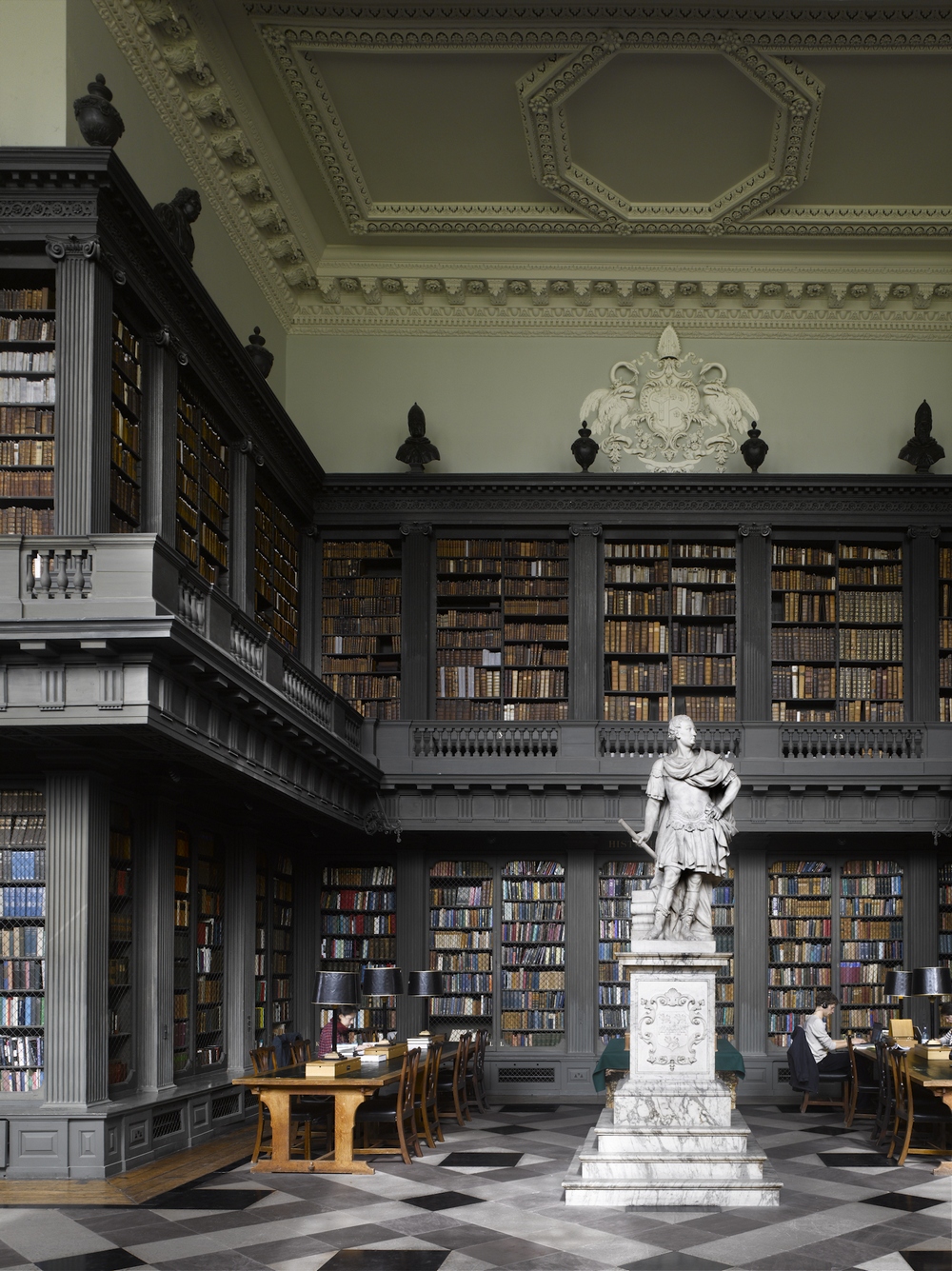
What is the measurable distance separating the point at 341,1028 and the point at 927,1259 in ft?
22.4

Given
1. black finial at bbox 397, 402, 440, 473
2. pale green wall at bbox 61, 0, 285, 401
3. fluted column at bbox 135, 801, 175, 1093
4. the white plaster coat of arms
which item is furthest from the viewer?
the white plaster coat of arms

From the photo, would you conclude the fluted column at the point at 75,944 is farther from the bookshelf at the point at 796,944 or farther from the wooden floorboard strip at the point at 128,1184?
the bookshelf at the point at 796,944

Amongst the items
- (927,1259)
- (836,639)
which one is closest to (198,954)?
(927,1259)

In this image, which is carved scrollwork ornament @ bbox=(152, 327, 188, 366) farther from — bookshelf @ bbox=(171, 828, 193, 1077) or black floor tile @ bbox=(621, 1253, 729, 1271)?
black floor tile @ bbox=(621, 1253, 729, 1271)

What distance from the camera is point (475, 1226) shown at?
6.78m

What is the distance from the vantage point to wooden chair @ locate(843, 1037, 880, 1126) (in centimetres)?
1045

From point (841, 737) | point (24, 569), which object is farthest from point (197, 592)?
point (841, 737)

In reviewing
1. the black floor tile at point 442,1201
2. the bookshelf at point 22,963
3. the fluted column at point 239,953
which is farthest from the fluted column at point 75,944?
the fluted column at point 239,953

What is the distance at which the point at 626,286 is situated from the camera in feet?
45.7

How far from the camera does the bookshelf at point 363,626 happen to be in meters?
13.3

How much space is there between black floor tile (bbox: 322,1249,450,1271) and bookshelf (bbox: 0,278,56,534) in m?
3.93

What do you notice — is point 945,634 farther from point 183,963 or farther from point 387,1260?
point 387,1260

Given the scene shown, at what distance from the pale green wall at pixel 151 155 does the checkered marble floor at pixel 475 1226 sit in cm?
561

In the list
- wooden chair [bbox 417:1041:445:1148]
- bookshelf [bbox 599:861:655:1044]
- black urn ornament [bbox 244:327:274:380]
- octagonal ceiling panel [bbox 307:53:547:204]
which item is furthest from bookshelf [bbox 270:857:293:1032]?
octagonal ceiling panel [bbox 307:53:547:204]
